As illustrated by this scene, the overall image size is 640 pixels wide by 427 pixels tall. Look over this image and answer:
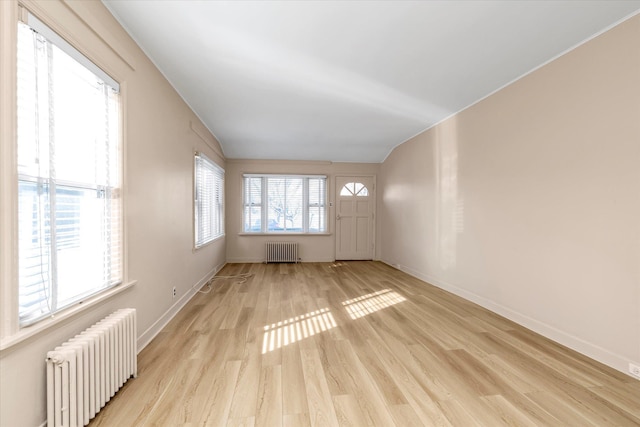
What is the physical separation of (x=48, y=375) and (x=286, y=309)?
7.36ft

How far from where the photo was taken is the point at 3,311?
1161mm

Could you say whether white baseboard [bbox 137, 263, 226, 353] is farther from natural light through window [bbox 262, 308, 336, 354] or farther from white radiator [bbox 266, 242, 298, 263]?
white radiator [bbox 266, 242, 298, 263]

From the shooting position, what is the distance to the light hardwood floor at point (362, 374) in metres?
1.57

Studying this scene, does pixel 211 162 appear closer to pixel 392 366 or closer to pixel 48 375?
pixel 48 375

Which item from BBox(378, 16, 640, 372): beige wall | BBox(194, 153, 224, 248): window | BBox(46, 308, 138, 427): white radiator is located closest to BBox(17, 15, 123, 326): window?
BBox(46, 308, 138, 427): white radiator

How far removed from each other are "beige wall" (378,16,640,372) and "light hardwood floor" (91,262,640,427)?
35 cm

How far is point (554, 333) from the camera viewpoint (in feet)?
8.19

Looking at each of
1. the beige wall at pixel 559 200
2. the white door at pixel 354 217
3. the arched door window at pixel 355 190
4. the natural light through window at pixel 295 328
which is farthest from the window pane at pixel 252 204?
the beige wall at pixel 559 200

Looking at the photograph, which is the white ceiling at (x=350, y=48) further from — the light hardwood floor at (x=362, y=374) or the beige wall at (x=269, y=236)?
the light hardwood floor at (x=362, y=374)

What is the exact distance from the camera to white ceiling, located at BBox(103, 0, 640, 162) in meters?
1.88

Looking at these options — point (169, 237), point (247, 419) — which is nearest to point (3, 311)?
point (247, 419)

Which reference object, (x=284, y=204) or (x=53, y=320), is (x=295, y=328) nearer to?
(x=53, y=320)

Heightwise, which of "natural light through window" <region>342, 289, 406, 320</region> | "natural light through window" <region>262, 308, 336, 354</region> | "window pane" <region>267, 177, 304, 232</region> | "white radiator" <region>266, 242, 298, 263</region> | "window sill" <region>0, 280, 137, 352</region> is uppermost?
"window pane" <region>267, 177, 304, 232</region>

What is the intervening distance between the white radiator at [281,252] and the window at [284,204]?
0.38 m
